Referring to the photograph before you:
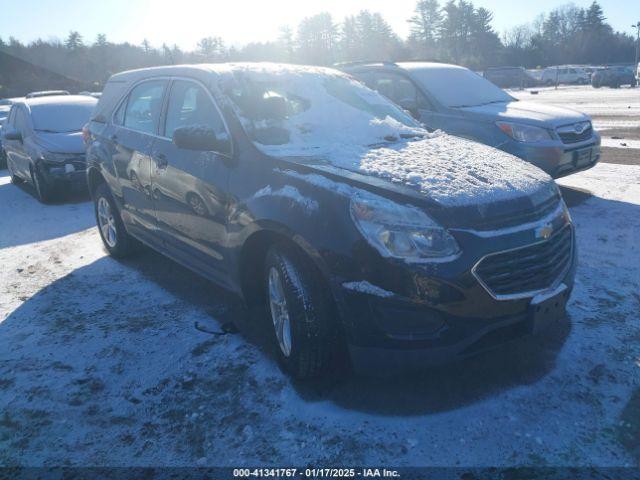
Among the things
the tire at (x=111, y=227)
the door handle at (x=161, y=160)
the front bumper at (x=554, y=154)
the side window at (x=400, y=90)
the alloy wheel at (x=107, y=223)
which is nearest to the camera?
the door handle at (x=161, y=160)

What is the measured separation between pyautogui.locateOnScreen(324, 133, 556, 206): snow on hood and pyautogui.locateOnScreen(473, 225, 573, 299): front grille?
0.29 m

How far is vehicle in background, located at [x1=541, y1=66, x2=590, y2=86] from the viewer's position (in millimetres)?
50031

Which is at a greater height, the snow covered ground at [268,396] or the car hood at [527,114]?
the car hood at [527,114]

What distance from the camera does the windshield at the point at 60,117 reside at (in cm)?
933

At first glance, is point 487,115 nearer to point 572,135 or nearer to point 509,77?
point 572,135

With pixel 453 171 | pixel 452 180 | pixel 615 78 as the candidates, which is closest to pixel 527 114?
pixel 453 171

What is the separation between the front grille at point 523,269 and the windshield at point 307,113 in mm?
1270

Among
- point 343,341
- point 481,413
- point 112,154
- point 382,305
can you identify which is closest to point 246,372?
point 343,341

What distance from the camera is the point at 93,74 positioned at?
51.3 meters

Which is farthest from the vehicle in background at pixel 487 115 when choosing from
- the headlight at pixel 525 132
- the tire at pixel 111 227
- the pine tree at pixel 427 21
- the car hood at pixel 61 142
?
the pine tree at pixel 427 21

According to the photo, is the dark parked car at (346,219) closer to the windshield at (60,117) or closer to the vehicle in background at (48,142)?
the vehicle in background at (48,142)

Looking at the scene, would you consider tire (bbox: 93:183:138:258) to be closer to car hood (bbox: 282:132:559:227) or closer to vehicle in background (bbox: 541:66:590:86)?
car hood (bbox: 282:132:559:227)

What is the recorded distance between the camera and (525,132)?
22.0 ft

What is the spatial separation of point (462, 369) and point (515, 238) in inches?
35.9
